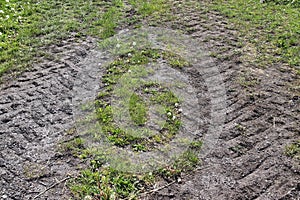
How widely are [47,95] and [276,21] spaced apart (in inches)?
159

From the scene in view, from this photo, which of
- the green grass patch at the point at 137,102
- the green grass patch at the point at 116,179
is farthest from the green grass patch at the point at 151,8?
the green grass patch at the point at 116,179

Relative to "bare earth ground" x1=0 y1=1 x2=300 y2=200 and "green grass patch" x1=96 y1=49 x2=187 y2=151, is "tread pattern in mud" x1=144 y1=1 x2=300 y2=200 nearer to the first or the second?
"bare earth ground" x1=0 y1=1 x2=300 y2=200

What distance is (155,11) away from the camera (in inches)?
283

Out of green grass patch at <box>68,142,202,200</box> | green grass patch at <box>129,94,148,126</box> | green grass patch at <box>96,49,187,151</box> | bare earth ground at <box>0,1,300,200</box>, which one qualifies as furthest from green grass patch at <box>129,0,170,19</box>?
green grass patch at <box>68,142,202,200</box>

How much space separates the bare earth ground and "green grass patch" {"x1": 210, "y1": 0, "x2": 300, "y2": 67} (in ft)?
0.91

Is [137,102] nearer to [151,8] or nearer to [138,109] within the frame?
[138,109]

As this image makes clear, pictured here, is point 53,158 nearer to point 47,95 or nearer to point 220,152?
point 47,95

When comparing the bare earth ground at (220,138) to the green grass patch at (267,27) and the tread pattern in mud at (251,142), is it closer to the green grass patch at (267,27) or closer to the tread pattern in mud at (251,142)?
the tread pattern in mud at (251,142)

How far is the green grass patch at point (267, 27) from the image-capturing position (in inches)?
221

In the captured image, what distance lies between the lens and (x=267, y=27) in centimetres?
645

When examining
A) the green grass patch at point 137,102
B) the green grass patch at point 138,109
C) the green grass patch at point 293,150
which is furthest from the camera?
the green grass patch at point 138,109

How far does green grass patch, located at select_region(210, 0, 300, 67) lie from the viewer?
5.62 metres

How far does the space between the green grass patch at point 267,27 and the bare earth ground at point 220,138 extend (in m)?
0.28

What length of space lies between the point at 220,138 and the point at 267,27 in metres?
3.03
